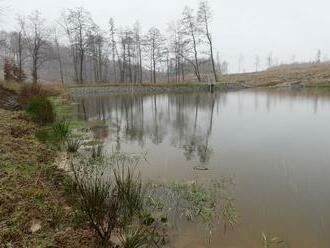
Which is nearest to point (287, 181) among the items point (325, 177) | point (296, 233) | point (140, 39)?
point (325, 177)

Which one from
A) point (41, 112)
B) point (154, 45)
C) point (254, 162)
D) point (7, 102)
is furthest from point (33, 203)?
point (154, 45)

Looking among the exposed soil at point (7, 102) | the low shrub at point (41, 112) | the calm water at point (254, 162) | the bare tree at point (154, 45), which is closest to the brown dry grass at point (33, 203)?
the calm water at point (254, 162)

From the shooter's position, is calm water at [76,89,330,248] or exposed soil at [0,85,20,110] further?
Result: exposed soil at [0,85,20,110]

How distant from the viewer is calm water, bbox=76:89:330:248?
3275 mm

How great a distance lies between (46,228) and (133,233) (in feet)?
2.91

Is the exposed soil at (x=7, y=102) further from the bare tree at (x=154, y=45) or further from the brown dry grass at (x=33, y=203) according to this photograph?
the bare tree at (x=154, y=45)

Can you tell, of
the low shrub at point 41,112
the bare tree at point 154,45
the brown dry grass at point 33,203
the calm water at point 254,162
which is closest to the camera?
the brown dry grass at point 33,203

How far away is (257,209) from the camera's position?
148 inches

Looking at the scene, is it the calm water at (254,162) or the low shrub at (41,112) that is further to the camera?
the low shrub at (41,112)

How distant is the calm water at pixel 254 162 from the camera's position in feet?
10.7

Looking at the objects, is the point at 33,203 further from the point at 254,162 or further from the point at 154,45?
the point at 154,45

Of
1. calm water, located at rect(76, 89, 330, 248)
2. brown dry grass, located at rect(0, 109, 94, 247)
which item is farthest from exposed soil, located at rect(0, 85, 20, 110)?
brown dry grass, located at rect(0, 109, 94, 247)

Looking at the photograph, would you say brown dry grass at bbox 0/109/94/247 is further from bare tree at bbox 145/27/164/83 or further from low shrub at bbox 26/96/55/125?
bare tree at bbox 145/27/164/83

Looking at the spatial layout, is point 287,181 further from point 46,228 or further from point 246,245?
point 46,228
